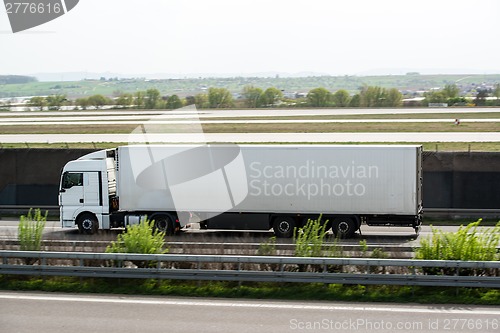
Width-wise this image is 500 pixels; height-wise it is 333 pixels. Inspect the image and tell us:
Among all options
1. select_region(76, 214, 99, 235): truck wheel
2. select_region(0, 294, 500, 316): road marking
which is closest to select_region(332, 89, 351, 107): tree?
select_region(76, 214, 99, 235): truck wheel

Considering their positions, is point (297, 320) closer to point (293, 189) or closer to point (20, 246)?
point (20, 246)

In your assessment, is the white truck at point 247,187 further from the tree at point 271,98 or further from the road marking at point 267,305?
the tree at point 271,98

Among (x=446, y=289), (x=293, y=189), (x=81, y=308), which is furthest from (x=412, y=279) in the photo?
(x=293, y=189)

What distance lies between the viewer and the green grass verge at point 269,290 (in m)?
14.8

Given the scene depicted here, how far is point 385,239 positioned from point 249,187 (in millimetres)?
4767

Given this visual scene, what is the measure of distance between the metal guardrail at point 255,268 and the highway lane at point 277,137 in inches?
1195

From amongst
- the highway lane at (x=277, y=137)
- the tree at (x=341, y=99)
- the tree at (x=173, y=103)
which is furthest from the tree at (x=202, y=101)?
the highway lane at (x=277, y=137)

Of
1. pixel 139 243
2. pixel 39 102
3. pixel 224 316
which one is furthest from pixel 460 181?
pixel 39 102

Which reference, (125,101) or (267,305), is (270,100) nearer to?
(125,101)

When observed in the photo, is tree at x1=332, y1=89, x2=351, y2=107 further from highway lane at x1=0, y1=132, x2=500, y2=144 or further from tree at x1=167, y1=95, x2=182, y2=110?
highway lane at x1=0, y1=132, x2=500, y2=144

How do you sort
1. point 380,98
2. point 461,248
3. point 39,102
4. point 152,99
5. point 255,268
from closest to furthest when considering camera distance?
1. point 461,248
2. point 255,268
3. point 152,99
4. point 380,98
5. point 39,102

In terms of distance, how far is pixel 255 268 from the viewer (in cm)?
1638

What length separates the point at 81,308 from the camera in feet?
47.6

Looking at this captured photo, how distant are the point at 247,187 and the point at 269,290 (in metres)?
9.73
